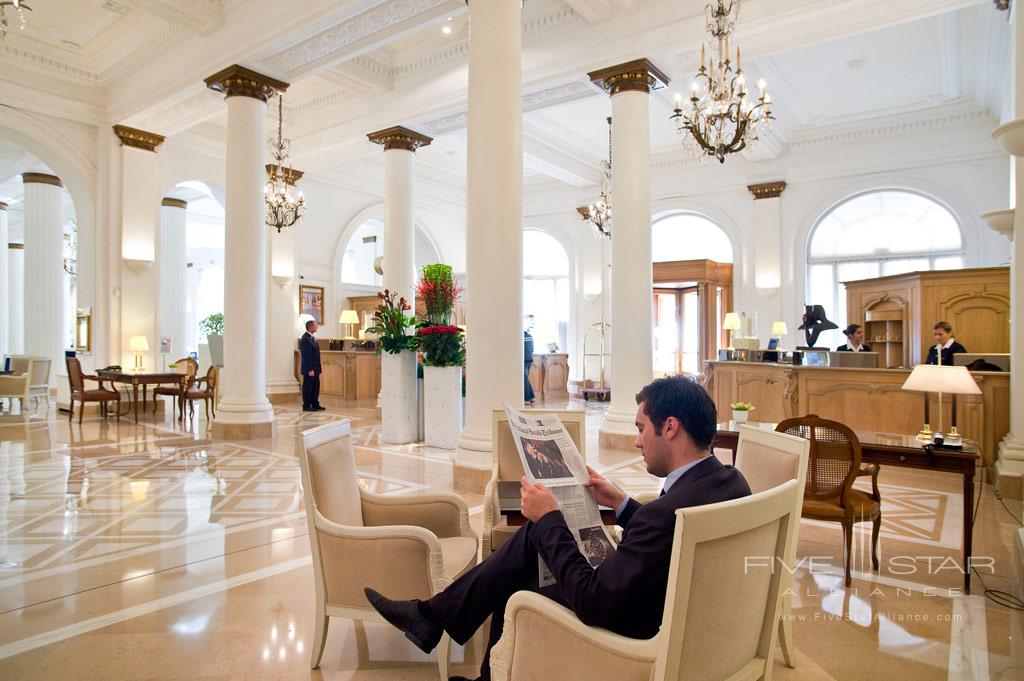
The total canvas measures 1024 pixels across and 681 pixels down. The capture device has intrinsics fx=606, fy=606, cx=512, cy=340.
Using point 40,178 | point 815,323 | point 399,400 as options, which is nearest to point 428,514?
point 399,400

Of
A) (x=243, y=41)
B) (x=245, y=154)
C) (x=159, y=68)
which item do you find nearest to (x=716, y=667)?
(x=245, y=154)

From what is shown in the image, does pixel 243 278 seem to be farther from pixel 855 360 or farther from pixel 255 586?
pixel 855 360

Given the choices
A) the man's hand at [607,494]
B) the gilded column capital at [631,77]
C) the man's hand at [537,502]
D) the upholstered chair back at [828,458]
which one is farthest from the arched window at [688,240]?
the man's hand at [537,502]

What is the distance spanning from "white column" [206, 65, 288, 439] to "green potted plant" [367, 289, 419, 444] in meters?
1.69

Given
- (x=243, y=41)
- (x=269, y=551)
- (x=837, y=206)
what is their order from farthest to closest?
(x=837, y=206) < (x=243, y=41) < (x=269, y=551)

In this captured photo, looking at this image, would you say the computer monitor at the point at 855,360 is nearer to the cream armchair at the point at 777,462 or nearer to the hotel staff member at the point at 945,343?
the hotel staff member at the point at 945,343

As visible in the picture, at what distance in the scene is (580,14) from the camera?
7422 mm

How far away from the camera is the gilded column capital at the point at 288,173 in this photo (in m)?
10.9

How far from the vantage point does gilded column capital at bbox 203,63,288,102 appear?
818 centimetres

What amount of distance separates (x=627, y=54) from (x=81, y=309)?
10.1 metres

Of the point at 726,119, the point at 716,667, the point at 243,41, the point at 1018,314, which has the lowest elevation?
the point at 716,667

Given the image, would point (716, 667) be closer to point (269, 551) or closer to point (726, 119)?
point (269, 551)

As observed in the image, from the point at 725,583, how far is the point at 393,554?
1.39 meters

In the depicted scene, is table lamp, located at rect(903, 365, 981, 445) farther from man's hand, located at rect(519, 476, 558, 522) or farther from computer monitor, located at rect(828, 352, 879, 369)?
computer monitor, located at rect(828, 352, 879, 369)
